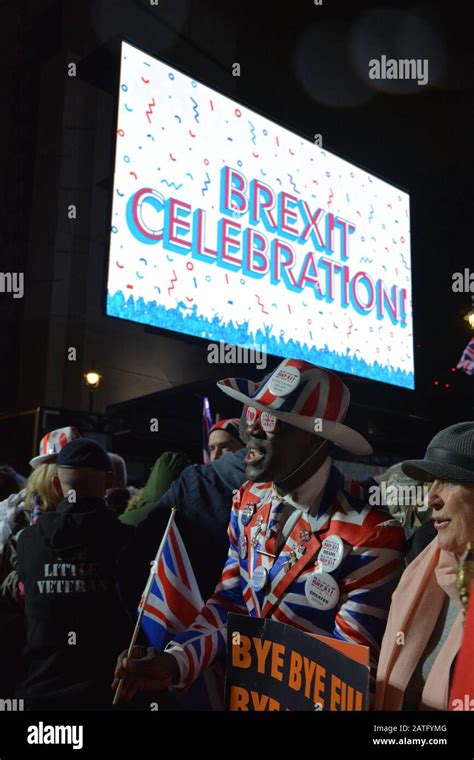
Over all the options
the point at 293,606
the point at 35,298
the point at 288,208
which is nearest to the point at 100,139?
the point at 35,298

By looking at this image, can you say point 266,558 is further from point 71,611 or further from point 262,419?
point 71,611

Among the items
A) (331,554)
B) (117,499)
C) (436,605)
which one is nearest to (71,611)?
(331,554)

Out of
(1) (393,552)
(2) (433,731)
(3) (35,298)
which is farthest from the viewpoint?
(3) (35,298)

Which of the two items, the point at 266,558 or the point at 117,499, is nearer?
the point at 266,558

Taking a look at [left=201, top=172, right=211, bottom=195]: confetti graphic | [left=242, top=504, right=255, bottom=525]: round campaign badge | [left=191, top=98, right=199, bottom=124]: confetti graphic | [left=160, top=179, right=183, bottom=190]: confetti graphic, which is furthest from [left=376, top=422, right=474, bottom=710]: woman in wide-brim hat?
[left=191, top=98, right=199, bottom=124]: confetti graphic

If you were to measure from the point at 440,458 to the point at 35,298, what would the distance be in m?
12.2

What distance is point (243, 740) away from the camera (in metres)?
1.97

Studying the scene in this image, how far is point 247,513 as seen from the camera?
255cm

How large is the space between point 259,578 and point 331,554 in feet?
0.94

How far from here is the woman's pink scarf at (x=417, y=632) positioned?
187 cm

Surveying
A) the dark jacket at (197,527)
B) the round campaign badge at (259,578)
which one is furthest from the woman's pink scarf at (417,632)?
the dark jacket at (197,527)

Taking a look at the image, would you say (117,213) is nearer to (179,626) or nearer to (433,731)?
(179,626)

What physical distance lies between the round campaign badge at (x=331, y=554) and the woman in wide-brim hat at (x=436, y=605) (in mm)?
230

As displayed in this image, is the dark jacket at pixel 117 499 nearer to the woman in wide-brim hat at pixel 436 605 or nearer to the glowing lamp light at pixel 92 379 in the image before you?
the woman in wide-brim hat at pixel 436 605
